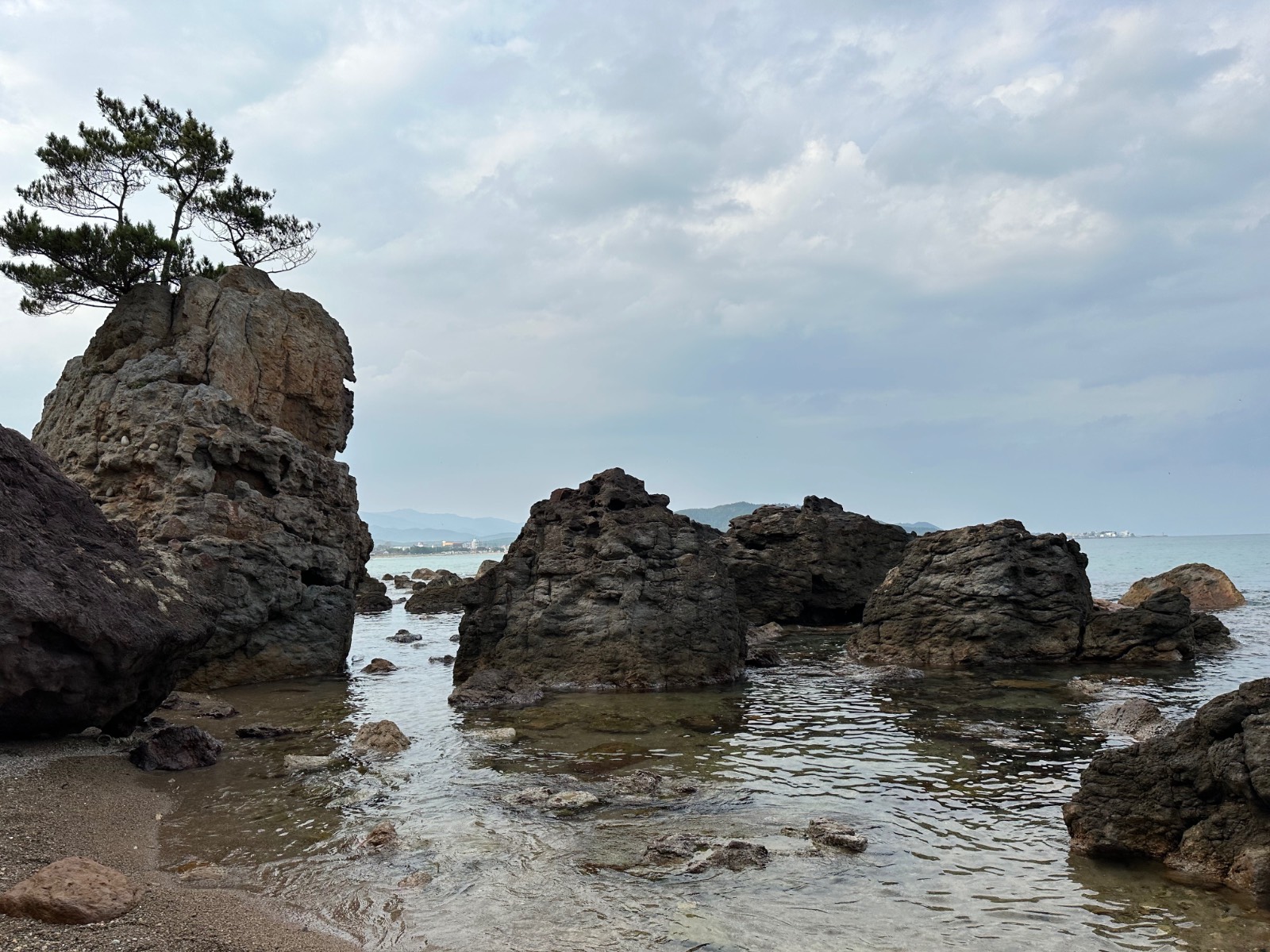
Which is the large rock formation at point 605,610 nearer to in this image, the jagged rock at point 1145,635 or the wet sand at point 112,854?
the wet sand at point 112,854

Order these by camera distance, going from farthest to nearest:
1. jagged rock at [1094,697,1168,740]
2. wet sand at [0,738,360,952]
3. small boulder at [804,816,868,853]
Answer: jagged rock at [1094,697,1168,740] → small boulder at [804,816,868,853] → wet sand at [0,738,360,952]

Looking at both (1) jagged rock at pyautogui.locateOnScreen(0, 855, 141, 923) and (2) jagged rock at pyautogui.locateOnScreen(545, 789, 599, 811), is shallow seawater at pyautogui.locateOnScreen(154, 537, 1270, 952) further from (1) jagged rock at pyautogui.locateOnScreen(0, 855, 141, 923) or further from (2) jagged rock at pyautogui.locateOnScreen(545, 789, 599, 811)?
(1) jagged rock at pyautogui.locateOnScreen(0, 855, 141, 923)

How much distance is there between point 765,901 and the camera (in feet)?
24.9

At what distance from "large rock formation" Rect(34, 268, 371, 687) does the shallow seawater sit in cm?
276

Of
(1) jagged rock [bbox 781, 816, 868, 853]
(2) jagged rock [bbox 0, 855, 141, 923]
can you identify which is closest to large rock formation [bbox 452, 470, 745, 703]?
(1) jagged rock [bbox 781, 816, 868, 853]

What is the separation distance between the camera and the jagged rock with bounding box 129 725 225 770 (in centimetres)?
1161

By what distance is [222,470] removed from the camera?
74.2 ft

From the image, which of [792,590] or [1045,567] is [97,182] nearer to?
[792,590]

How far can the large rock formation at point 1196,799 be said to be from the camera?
7.82m

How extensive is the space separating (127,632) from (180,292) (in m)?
22.0

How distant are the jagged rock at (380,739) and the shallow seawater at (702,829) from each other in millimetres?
312

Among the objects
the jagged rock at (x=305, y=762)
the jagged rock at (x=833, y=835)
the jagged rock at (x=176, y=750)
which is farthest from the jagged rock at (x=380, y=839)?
the jagged rock at (x=833, y=835)

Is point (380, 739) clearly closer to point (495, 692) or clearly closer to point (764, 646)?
point (495, 692)

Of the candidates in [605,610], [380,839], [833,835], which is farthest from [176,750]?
[605,610]
